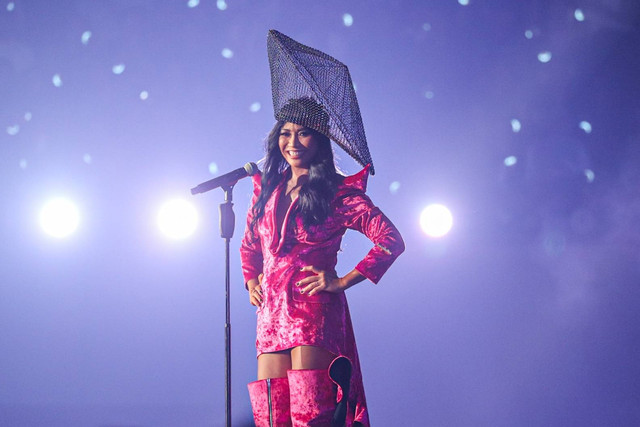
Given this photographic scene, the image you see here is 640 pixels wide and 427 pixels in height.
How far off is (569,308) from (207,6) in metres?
2.09

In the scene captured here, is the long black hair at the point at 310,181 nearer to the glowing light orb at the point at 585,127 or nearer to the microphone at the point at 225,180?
the microphone at the point at 225,180

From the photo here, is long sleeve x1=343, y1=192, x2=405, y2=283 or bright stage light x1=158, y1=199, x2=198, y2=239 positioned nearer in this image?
long sleeve x1=343, y1=192, x2=405, y2=283

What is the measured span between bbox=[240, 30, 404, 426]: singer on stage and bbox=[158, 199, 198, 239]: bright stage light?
0.66m

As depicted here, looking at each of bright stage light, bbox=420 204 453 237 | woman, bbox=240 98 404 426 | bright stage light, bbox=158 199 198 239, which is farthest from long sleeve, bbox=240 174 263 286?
bright stage light, bbox=420 204 453 237

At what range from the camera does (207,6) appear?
2791mm

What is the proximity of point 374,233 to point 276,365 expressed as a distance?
1.62 feet

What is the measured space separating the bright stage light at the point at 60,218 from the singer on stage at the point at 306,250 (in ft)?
3.43

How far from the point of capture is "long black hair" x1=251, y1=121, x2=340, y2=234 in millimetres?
1871

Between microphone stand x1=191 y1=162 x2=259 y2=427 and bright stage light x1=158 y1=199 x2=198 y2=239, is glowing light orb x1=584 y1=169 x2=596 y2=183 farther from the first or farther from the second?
bright stage light x1=158 y1=199 x2=198 y2=239

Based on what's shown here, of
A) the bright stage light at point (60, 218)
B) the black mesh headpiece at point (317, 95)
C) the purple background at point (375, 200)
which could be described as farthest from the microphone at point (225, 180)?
the bright stage light at point (60, 218)

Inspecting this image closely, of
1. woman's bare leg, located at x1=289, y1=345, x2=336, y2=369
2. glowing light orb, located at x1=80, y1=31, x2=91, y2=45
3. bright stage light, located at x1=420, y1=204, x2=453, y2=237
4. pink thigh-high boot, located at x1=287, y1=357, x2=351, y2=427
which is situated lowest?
pink thigh-high boot, located at x1=287, y1=357, x2=351, y2=427

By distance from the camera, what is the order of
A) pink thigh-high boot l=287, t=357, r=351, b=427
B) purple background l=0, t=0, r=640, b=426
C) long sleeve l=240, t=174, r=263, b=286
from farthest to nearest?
purple background l=0, t=0, r=640, b=426 → long sleeve l=240, t=174, r=263, b=286 → pink thigh-high boot l=287, t=357, r=351, b=427

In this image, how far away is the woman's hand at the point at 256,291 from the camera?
190 centimetres

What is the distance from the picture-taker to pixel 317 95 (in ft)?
6.27
